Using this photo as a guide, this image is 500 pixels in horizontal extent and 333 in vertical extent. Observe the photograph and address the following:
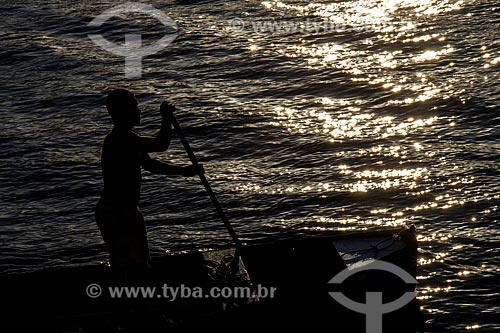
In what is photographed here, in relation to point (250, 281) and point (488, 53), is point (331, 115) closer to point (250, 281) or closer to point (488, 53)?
point (488, 53)

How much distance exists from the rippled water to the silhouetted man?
152 inches

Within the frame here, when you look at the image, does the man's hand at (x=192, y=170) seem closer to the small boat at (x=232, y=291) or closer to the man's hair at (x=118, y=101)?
the man's hair at (x=118, y=101)

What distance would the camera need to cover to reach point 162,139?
9812 millimetres

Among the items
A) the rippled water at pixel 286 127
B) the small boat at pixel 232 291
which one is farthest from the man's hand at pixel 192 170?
the rippled water at pixel 286 127

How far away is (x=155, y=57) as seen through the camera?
21.9m

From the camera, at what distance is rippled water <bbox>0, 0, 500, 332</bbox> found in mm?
13961

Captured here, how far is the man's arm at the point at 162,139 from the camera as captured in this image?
31.9 ft

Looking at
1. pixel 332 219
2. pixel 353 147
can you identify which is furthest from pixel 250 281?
pixel 353 147

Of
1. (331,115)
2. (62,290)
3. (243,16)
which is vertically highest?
(243,16)

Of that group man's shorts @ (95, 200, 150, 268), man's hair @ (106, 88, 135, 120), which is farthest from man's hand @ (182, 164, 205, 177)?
man's hair @ (106, 88, 135, 120)

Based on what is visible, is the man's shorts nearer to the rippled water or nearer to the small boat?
the small boat

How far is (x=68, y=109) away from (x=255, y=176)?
17.8 feet

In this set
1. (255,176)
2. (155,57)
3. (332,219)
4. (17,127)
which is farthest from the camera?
(155,57)

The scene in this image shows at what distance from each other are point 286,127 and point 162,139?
307 inches
